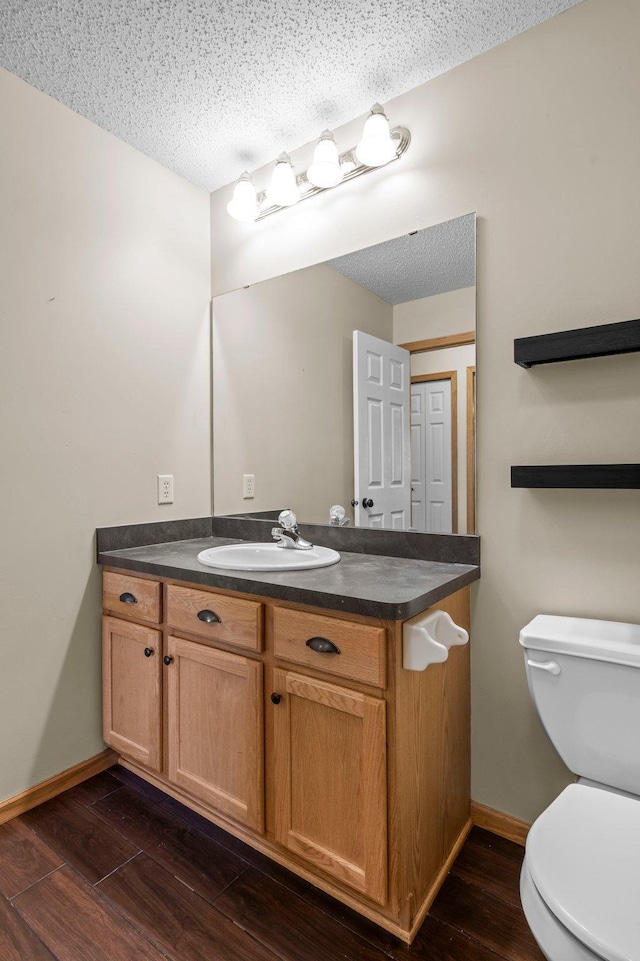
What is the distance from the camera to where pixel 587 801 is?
41.0 inches

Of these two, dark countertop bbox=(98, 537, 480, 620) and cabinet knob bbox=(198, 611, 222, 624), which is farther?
cabinet knob bbox=(198, 611, 222, 624)

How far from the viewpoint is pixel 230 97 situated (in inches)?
Result: 68.6

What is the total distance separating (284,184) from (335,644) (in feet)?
5.52

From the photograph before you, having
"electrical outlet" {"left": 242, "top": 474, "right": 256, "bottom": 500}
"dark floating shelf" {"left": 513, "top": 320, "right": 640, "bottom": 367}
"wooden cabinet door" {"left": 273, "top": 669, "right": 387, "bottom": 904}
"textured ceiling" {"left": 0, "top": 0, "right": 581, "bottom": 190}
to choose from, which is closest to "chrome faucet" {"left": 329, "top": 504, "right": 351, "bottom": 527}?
"electrical outlet" {"left": 242, "top": 474, "right": 256, "bottom": 500}

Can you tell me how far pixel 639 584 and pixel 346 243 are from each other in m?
1.46

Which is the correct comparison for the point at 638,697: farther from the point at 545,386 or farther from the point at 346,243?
the point at 346,243

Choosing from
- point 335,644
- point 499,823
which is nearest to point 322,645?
point 335,644

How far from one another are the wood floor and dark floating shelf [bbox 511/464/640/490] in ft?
3.53

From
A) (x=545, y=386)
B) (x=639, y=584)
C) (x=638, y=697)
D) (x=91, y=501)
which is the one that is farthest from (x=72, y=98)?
(x=638, y=697)

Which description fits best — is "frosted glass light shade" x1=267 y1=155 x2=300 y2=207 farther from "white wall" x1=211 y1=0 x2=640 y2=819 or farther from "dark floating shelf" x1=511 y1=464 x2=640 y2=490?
"dark floating shelf" x1=511 y1=464 x2=640 y2=490

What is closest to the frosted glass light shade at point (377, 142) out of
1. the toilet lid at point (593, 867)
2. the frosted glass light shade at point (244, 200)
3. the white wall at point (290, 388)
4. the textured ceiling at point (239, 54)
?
the textured ceiling at point (239, 54)

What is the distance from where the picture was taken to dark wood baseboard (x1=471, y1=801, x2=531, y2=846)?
59.3 inches

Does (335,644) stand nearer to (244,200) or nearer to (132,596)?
(132,596)

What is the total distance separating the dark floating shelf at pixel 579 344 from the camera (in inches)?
49.4
